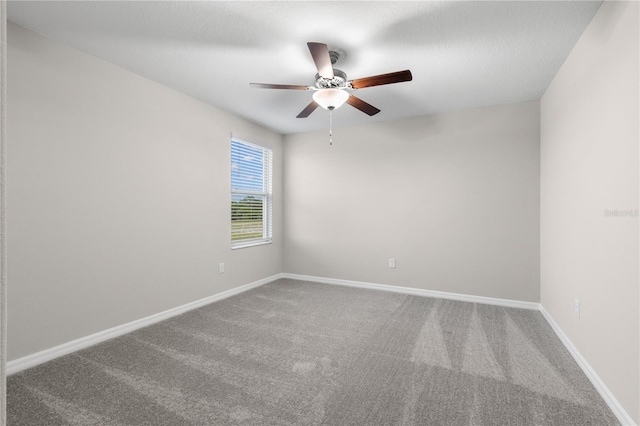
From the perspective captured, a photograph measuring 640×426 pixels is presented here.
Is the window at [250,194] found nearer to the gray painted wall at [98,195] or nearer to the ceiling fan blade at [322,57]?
the gray painted wall at [98,195]

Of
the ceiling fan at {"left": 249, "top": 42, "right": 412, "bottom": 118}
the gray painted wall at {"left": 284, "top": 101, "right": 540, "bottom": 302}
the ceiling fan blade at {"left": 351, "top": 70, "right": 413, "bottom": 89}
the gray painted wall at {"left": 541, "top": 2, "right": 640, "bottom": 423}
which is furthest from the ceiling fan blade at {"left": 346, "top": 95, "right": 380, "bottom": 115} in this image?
the gray painted wall at {"left": 541, "top": 2, "right": 640, "bottom": 423}

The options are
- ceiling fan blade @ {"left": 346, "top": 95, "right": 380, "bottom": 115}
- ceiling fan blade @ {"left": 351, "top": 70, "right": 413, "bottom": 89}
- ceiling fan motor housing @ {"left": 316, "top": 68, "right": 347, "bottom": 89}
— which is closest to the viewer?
ceiling fan blade @ {"left": 351, "top": 70, "right": 413, "bottom": 89}

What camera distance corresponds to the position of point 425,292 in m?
3.79

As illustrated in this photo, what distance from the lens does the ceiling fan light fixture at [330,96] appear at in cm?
234

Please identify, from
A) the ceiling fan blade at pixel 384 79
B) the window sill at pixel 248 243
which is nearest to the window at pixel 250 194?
the window sill at pixel 248 243

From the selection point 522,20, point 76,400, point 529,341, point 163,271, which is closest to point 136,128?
point 163,271

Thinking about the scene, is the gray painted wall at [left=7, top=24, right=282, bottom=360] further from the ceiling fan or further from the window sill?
the ceiling fan

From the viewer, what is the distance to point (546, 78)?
2.71 m

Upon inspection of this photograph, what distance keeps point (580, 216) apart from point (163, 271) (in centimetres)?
367

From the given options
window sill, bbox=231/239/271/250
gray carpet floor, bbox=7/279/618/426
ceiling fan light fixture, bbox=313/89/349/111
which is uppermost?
ceiling fan light fixture, bbox=313/89/349/111

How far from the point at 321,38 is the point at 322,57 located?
0.30 meters

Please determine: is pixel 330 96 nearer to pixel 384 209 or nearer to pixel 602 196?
pixel 602 196

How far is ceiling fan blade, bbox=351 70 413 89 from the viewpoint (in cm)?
197

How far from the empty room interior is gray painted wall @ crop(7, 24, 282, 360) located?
0.02 meters
